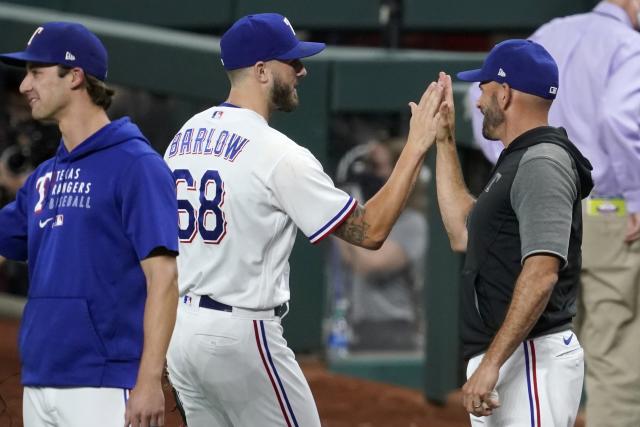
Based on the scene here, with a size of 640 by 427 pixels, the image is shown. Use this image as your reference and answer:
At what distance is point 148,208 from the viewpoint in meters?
3.43

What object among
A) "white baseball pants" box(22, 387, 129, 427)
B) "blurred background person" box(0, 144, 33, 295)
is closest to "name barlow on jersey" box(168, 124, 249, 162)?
"white baseball pants" box(22, 387, 129, 427)

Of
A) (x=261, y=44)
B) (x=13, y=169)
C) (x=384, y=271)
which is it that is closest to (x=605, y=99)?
(x=261, y=44)

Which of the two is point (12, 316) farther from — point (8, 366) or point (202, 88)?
point (202, 88)

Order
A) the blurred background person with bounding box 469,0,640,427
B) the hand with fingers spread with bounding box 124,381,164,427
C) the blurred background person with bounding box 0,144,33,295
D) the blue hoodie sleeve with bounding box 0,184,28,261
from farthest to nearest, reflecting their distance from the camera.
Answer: the blurred background person with bounding box 0,144,33,295 < the blurred background person with bounding box 469,0,640,427 < the blue hoodie sleeve with bounding box 0,184,28,261 < the hand with fingers spread with bounding box 124,381,164,427

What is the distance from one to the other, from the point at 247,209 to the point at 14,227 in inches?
26.7

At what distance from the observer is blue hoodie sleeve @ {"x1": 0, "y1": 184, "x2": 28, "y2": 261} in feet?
12.7

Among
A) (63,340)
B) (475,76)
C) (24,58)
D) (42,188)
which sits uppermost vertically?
(24,58)

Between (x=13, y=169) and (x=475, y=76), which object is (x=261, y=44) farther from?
(x=13, y=169)

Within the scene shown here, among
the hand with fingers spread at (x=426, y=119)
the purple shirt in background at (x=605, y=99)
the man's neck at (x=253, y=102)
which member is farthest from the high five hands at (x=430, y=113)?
the purple shirt in background at (x=605, y=99)

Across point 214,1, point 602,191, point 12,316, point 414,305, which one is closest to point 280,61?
point 602,191

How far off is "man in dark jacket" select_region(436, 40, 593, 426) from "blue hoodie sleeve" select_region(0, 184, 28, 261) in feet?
4.29

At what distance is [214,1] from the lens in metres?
10.9

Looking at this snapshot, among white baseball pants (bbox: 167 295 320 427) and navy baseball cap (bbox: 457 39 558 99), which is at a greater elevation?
navy baseball cap (bbox: 457 39 558 99)

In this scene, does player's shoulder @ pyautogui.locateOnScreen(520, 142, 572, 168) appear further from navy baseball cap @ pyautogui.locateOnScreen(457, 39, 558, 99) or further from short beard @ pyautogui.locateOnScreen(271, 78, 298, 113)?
short beard @ pyautogui.locateOnScreen(271, 78, 298, 113)
